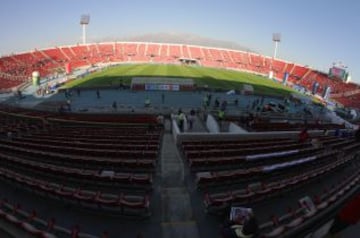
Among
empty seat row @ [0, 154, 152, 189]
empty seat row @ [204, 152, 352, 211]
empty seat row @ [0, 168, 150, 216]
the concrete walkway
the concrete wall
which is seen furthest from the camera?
the concrete wall

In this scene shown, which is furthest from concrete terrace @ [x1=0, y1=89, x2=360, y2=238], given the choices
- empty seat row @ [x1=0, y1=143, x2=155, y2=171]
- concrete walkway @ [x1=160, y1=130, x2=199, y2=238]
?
empty seat row @ [x1=0, y1=143, x2=155, y2=171]

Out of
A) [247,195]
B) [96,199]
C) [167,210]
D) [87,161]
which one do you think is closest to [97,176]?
[96,199]

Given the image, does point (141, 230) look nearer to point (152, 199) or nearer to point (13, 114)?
point (152, 199)

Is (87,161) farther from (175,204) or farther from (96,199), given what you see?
(175,204)

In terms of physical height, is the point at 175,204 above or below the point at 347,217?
below

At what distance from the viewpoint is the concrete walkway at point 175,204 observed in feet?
24.6

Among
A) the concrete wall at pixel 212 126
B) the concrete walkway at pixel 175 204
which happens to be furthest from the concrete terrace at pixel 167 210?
the concrete wall at pixel 212 126

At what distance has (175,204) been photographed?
348 inches

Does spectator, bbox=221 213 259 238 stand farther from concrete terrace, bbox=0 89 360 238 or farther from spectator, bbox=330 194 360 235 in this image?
spectator, bbox=330 194 360 235

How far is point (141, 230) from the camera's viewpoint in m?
7.59

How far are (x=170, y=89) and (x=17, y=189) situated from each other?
37738mm

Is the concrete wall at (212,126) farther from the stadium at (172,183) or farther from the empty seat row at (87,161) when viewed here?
the empty seat row at (87,161)

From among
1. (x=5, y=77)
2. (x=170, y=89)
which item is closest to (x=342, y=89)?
(x=170, y=89)

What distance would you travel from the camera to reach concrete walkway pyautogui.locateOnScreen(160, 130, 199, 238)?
750 cm
